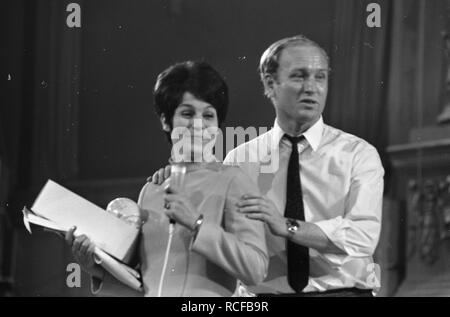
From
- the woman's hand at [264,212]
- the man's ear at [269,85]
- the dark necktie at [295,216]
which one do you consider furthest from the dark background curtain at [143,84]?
the woman's hand at [264,212]

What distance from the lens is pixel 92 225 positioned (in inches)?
99.4

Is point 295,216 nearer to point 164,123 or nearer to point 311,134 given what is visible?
point 311,134

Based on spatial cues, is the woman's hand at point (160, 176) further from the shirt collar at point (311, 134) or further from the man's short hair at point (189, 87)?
the shirt collar at point (311, 134)

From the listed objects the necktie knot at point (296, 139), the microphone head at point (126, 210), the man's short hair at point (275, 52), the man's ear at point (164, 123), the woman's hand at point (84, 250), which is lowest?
the woman's hand at point (84, 250)

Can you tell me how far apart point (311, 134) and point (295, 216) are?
0.72ft

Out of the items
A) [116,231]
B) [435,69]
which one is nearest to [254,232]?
[116,231]

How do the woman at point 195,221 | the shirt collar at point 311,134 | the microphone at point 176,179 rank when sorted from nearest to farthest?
the woman at point 195,221 → the microphone at point 176,179 → the shirt collar at point 311,134

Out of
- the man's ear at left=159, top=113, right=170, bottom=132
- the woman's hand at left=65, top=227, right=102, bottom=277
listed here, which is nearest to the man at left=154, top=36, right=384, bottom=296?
the man's ear at left=159, top=113, right=170, bottom=132

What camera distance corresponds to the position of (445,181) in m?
2.71

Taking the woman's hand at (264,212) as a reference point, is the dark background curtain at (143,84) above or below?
above

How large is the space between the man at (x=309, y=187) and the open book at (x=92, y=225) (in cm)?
20

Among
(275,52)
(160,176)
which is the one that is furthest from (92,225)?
(275,52)

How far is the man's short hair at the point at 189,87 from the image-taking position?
258 centimetres
